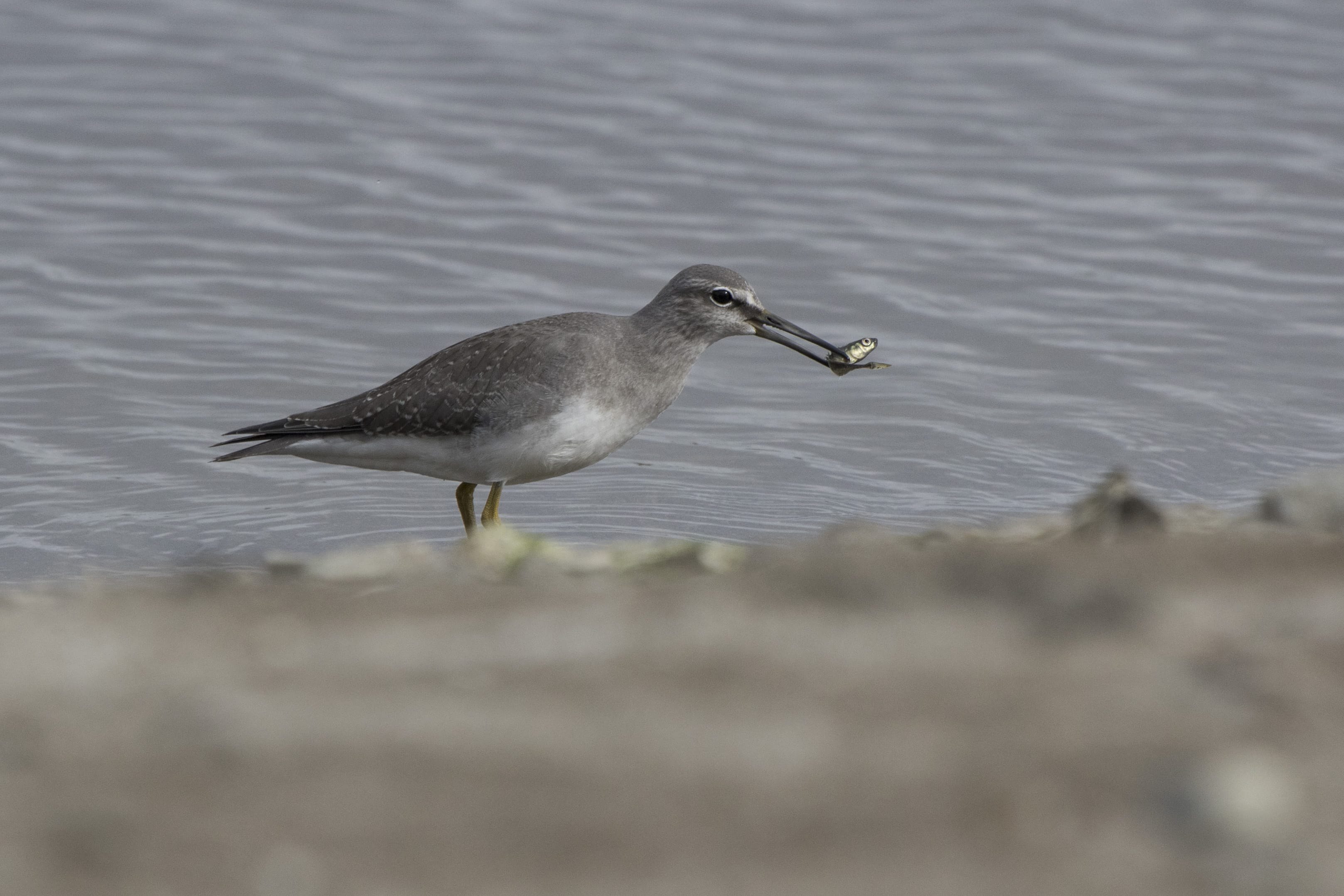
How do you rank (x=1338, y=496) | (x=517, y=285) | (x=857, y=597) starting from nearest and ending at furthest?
(x=857, y=597) → (x=1338, y=496) → (x=517, y=285)

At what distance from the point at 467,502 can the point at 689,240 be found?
5017 mm

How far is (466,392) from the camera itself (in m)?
8.69

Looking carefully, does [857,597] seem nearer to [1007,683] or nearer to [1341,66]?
[1007,683]

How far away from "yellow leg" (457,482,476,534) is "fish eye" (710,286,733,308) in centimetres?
160

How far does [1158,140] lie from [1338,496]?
34.4 feet

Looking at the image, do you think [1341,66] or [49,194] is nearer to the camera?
[49,194]

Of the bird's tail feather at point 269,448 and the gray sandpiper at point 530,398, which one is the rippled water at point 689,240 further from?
the gray sandpiper at point 530,398

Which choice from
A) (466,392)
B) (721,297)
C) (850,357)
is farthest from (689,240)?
(466,392)

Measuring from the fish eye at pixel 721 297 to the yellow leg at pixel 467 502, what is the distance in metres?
1.60

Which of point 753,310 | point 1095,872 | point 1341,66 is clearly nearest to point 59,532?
point 753,310

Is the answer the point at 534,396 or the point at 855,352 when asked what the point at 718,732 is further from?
the point at 855,352

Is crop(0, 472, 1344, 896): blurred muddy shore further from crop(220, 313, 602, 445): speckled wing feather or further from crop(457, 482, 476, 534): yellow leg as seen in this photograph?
crop(457, 482, 476, 534): yellow leg

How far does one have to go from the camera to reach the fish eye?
29.7ft

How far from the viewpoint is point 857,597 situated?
4.45m
